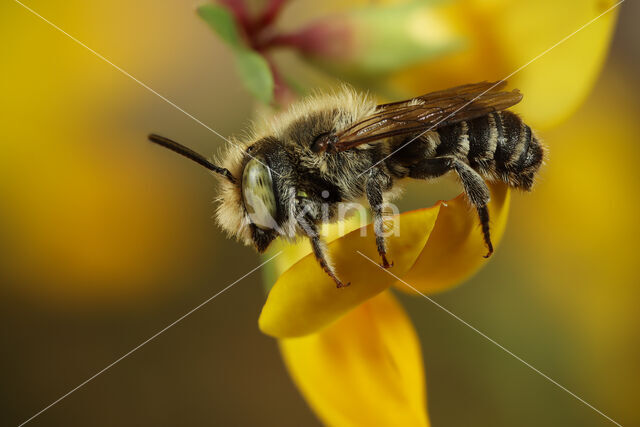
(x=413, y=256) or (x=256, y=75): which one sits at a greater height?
(x=256, y=75)

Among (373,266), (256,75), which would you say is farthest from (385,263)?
(256,75)

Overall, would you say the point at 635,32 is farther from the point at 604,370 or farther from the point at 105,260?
the point at 105,260

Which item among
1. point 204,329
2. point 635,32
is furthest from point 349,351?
point 635,32

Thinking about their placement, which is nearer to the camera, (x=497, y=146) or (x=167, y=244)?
(x=497, y=146)

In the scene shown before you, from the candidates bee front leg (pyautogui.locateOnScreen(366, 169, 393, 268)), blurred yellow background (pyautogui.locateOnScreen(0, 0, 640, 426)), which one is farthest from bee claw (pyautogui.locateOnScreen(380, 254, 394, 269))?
blurred yellow background (pyautogui.locateOnScreen(0, 0, 640, 426))

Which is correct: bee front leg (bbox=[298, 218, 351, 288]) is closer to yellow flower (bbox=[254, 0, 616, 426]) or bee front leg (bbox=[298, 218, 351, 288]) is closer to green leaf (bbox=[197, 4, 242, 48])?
yellow flower (bbox=[254, 0, 616, 426])

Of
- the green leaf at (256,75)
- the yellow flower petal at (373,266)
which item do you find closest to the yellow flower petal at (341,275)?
the yellow flower petal at (373,266)

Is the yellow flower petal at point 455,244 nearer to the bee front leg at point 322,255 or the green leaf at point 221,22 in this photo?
the bee front leg at point 322,255

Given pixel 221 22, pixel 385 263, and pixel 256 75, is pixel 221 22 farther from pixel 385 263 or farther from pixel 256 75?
pixel 385 263
